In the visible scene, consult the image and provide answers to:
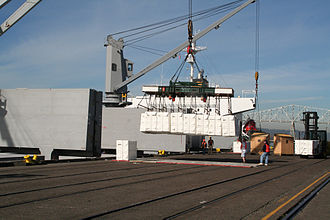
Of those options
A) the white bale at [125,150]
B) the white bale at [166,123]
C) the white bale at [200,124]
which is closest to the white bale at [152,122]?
the white bale at [166,123]

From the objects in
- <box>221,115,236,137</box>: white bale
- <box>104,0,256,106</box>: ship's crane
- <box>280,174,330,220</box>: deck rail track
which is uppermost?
<box>104,0,256,106</box>: ship's crane

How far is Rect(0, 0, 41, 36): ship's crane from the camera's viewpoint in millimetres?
30236

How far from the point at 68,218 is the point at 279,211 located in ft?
16.6

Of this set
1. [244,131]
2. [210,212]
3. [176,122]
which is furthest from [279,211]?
[244,131]

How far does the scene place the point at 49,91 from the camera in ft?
115

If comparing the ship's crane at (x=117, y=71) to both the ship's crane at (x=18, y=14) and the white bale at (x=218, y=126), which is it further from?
the white bale at (x=218, y=126)

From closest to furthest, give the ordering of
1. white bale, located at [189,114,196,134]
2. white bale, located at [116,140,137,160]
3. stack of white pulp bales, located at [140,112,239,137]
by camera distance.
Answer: stack of white pulp bales, located at [140,112,239,137] → white bale, located at [189,114,196,134] → white bale, located at [116,140,137,160]

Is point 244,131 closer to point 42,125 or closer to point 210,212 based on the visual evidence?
point 42,125

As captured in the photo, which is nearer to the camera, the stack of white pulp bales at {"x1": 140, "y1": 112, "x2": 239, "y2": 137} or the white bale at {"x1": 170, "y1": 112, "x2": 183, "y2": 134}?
the stack of white pulp bales at {"x1": 140, "y1": 112, "x2": 239, "y2": 137}

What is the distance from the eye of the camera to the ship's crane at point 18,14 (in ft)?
99.2

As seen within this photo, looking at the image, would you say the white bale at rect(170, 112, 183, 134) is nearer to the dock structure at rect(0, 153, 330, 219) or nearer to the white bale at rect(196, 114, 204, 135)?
the white bale at rect(196, 114, 204, 135)

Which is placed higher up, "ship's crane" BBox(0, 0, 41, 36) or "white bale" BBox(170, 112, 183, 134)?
"ship's crane" BBox(0, 0, 41, 36)

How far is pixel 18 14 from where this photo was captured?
102 feet

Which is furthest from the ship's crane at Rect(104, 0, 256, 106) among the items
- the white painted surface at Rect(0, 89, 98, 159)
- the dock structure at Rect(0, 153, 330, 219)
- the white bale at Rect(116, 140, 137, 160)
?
the dock structure at Rect(0, 153, 330, 219)
